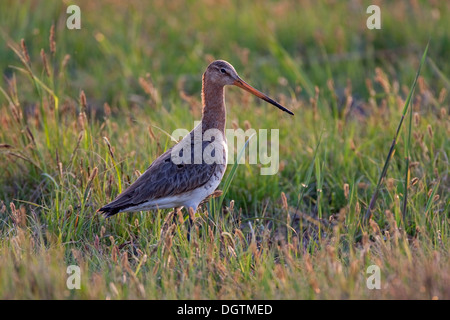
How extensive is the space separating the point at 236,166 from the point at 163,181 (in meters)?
0.64

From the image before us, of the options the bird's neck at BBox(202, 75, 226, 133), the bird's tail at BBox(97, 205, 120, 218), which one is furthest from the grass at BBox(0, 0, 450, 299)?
the bird's neck at BBox(202, 75, 226, 133)

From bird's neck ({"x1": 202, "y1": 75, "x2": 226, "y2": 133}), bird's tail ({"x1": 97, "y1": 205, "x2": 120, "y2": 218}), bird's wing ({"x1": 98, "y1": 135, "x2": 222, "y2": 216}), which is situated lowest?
bird's tail ({"x1": 97, "y1": 205, "x2": 120, "y2": 218})

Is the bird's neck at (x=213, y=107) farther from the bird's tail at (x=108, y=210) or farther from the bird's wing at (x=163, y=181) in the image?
the bird's tail at (x=108, y=210)

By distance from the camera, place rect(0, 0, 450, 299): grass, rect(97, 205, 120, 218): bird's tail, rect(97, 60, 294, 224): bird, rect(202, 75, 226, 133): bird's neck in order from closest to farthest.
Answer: rect(0, 0, 450, 299): grass < rect(97, 205, 120, 218): bird's tail < rect(97, 60, 294, 224): bird < rect(202, 75, 226, 133): bird's neck

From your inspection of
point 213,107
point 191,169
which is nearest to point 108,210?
point 191,169

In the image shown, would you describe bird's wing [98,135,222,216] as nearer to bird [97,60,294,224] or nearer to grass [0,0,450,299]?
bird [97,60,294,224]

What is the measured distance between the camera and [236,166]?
196 inches

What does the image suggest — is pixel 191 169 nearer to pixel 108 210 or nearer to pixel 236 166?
pixel 236 166

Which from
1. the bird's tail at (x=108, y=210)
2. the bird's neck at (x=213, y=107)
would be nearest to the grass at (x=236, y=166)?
the bird's tail at (x=108, y=210)

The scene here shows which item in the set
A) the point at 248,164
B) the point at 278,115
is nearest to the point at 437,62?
the point at 278,115

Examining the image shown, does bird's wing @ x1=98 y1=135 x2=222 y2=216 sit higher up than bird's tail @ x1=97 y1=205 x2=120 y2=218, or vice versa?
bird's wing @ x1=98 y1=135 x2=222 y2=216

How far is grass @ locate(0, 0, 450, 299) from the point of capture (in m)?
4.32

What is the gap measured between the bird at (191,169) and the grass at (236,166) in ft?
0.56
